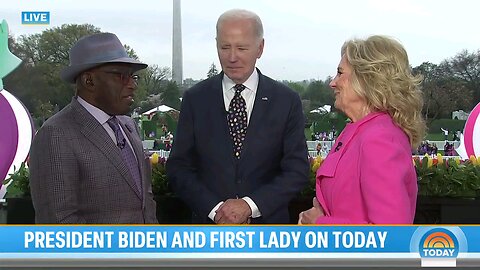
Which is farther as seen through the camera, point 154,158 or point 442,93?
point 154,158

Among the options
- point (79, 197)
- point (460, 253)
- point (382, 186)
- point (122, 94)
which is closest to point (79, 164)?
point (79, 197)

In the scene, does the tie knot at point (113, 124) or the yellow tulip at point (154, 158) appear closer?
the tie knot at point (113, 124)

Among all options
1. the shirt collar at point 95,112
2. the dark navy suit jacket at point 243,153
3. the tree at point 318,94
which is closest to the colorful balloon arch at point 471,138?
the tree at point 318,94

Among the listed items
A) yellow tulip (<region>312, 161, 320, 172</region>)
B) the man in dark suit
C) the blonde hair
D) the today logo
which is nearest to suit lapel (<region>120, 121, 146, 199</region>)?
the man in dark suit

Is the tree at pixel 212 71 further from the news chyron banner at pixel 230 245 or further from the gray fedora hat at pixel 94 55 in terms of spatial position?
the news chyron banner at pixel 230 245

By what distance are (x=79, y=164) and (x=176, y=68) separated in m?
0.56

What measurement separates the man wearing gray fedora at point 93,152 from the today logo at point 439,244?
90cm

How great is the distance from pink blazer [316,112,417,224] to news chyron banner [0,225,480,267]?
3.2 inches

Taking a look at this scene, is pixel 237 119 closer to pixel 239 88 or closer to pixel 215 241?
pixel 239 88

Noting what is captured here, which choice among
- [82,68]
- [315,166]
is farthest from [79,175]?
[315,166]

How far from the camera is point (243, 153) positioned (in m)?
2.27

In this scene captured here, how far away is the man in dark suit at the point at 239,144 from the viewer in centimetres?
224

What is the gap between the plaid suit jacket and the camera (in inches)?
71.2

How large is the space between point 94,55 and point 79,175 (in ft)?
1.32
